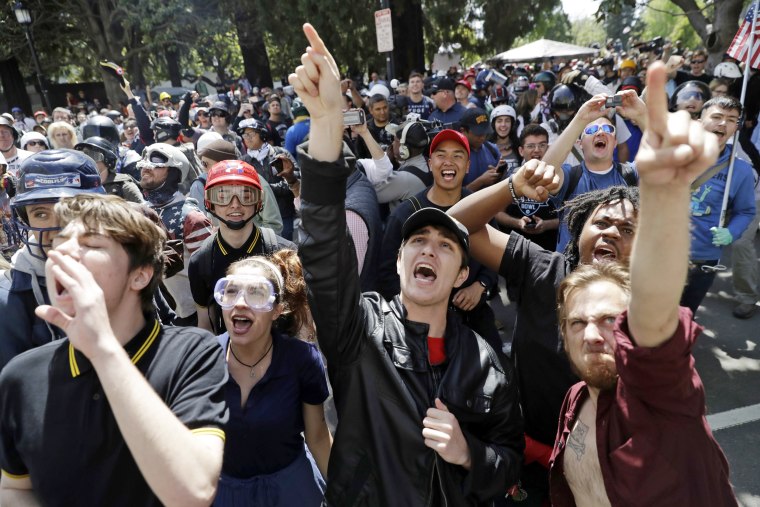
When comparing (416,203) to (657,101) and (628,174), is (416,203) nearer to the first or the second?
(628,174)

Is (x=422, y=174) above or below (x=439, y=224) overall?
below

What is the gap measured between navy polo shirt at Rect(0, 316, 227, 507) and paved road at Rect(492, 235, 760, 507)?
315cm

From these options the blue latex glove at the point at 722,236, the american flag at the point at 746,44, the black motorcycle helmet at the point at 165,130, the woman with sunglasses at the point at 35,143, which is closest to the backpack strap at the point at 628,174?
the blue latex glove at the point at 722,236

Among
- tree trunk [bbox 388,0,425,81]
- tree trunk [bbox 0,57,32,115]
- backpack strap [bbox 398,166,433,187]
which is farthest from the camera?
tree trunk [bbox 0,57,32,115]

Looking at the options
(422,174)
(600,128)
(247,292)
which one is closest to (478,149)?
(422,174)

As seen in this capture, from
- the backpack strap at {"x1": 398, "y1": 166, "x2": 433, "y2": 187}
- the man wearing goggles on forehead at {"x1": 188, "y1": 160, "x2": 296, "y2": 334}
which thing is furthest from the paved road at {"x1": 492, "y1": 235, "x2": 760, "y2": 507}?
the man wearing goggles on forehead at {"x1": 188, "y1": 160, "x2": 296, "y2": 334}

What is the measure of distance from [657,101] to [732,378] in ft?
13.3

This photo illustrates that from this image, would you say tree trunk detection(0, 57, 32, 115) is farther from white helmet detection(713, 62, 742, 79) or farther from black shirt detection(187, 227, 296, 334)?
white helmet detection(713, 62, 742, 79)

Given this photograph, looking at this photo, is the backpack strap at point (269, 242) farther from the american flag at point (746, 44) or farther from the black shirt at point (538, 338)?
the american flag at point (746, 44)

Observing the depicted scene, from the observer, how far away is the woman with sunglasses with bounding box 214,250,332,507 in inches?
84.3

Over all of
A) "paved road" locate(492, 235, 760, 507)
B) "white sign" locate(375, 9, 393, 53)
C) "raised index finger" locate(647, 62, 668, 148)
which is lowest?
"paved road" locate(492, 235, 760, 507)

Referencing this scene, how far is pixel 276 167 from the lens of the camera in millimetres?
4859

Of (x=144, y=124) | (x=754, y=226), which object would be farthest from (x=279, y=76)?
(x=754, y=226)

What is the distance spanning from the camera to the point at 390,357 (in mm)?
1811
